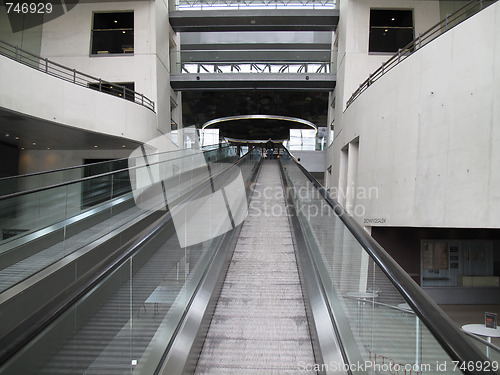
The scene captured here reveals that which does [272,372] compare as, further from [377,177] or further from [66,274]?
[377,177]

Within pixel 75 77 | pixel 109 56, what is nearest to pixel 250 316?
pixel 75 77

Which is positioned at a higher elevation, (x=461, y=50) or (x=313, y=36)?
(x=313, y=36)

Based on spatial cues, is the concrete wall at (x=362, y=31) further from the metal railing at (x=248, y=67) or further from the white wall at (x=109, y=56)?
the white wall at (x=109, y=56)

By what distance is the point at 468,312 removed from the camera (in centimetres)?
1108

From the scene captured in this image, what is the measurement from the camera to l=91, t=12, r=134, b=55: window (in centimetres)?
1577

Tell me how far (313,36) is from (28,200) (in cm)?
2085

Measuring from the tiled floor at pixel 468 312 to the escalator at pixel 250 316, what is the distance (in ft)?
22.3

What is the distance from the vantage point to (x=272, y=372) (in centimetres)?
299

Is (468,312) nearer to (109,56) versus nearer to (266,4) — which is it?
(109,56)

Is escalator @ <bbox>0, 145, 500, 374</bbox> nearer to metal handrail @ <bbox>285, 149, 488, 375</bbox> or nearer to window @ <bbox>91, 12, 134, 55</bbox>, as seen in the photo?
metal handrail @ <bbox>285, 149, 488, 375</bbox>

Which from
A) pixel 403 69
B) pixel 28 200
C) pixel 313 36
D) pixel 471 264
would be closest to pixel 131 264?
pixel 28 200

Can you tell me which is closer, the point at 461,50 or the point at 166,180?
the point at 461,50

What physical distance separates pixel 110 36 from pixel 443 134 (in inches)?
536

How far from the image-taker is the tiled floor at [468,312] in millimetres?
10357
